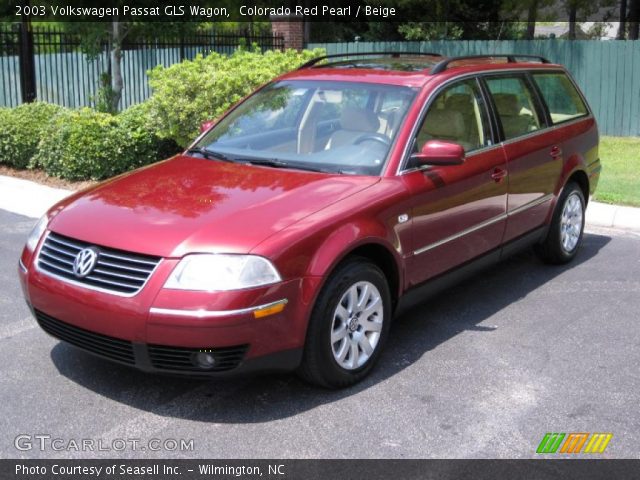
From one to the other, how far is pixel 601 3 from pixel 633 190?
13442 millimetres

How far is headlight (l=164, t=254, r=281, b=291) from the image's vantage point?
407 centimetres

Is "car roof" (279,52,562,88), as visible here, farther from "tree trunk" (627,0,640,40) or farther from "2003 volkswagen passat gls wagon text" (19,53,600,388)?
"tree trunk" (627,0,640,40)

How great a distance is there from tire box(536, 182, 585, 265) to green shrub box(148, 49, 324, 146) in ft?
16.0

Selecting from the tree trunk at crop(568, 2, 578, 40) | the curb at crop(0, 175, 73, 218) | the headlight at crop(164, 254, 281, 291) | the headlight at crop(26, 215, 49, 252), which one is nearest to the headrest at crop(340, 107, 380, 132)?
the headlight at crop(164, 254, 281, 291)

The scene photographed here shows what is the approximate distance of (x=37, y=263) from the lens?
4625mm

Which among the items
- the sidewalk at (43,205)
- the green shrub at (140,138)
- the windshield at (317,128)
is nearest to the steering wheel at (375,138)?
the windshield at (317,128)

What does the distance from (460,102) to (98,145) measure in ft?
20.7

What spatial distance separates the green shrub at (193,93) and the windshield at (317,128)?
15.0 ft

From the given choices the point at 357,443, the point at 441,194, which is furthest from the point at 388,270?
the point at 357,443

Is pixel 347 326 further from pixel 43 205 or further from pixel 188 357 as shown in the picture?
pixel 43 205

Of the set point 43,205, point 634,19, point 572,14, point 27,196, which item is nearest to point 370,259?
point 43,205

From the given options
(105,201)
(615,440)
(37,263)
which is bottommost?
(615,440)

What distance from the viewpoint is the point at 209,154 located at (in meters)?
5.68

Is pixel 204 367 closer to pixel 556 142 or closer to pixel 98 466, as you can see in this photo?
pixel 98 466
